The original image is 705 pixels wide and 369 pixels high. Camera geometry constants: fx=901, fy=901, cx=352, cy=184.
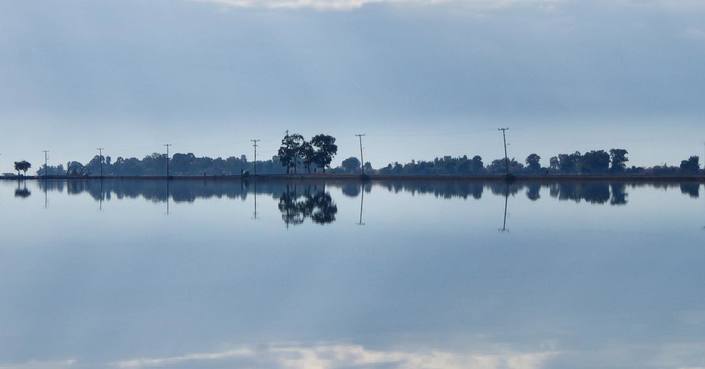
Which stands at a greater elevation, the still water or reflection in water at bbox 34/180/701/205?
reflection in water at bbox 34/180/701/205

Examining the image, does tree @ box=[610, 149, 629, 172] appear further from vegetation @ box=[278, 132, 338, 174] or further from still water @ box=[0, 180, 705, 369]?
still water @ box=[0, 180, 705, 369]

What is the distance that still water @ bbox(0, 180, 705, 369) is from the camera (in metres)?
12.4

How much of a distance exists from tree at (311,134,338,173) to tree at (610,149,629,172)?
246ft

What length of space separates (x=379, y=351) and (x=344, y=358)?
1.90 ft


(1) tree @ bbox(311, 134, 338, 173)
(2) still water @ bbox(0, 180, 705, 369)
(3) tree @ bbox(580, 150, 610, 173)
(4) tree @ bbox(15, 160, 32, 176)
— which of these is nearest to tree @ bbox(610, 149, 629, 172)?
(3) tree @ bbox(580, 150, 610, 173)

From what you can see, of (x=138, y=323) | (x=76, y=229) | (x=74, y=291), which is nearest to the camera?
(x=138, y=323)

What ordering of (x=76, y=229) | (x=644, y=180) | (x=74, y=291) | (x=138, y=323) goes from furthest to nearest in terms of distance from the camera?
(x=644, y=180) → (x=76, y=229) → (x=74, y=291) → (x=138, y=323)

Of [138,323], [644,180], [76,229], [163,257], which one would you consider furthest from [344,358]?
[644,180]

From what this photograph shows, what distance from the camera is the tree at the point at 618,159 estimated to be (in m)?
188

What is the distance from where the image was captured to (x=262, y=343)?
512 inches

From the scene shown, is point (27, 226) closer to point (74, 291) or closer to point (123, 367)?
point (74, 291)

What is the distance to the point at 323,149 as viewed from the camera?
13988 centimetres

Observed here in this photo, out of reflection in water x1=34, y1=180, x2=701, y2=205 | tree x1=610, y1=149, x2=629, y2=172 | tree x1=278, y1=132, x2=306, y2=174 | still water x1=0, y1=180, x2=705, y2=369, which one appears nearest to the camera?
still water x1=0, y1=180, x2=705, y2=369

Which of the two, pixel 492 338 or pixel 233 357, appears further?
pixel 492 338
